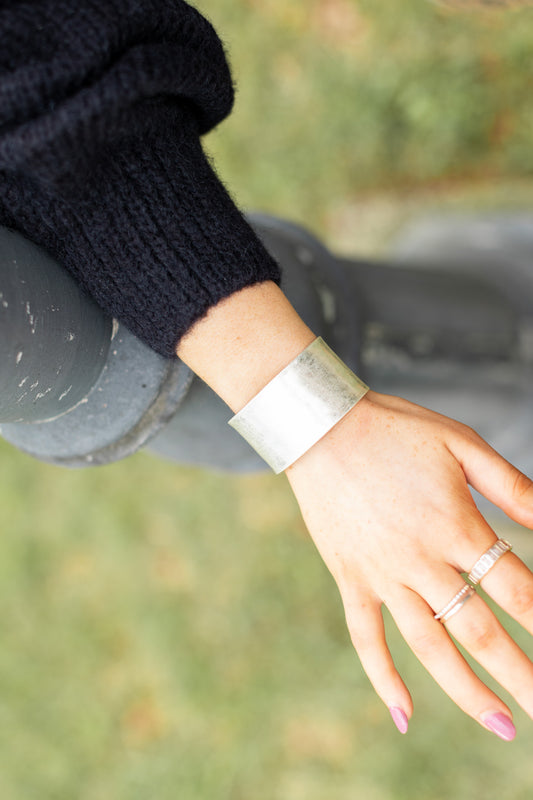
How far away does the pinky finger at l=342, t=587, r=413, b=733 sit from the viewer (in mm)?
811

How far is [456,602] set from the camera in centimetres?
78

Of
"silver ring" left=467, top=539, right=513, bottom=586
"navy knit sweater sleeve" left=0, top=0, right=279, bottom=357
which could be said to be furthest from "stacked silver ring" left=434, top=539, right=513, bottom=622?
"navy knit sweater sleeve" left=0, top=0, right=279, bottom=357

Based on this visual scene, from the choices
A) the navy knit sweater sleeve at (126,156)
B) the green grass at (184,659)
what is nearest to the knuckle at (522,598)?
the navy knit sweater sleeve at (126,156)

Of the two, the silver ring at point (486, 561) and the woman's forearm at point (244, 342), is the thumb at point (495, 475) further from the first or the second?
the woman's forearm at point (244, 342)

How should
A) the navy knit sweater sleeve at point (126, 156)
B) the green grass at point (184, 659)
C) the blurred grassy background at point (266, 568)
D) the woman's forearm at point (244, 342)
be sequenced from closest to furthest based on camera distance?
the navy knit sweater sleeve at point (126, 156) < the woman's forearm at point (244, 342) < the blurred grassy background at point (266, 568) < the green grass at point (184, 659)

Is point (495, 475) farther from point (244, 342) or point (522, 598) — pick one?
point (244, 342)

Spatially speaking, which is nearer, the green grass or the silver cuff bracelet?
the silver cuff bracelet

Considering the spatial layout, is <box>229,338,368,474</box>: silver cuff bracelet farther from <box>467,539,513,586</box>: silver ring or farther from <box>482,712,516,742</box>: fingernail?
<box>482,712,516,742</box>: fingernail

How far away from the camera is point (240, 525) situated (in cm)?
253

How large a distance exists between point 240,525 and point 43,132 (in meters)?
2.03

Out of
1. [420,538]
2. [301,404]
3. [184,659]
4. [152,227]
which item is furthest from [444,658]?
[184,659]

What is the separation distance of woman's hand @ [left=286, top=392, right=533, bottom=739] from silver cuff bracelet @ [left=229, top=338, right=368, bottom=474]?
2 cm

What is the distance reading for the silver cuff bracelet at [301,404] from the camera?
2.55 ft

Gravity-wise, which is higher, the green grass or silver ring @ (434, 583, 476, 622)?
silver ring @ (434, 583, 476, 622)
